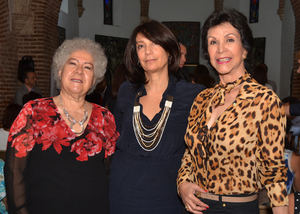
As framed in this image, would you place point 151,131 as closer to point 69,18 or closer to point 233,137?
point 233,137

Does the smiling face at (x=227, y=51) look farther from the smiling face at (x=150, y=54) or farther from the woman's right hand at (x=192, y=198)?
the woman's right hand at (x=192, y=198)

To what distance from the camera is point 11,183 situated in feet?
6.49

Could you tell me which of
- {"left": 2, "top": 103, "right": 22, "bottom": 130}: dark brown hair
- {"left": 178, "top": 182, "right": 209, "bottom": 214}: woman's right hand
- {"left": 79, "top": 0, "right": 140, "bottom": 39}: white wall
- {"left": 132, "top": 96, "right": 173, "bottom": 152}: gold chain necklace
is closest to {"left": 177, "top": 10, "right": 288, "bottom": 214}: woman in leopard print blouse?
{"left": 178, "top": 182, "right": 209, "bottom": 214}: woman's right hand

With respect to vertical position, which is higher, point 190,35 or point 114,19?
point 114,19

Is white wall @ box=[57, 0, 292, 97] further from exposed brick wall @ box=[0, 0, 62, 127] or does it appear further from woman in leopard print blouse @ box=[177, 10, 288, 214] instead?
woman in leopard print blouse @ box=[177, 10, 288, 214]

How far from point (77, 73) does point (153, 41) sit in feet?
1.99

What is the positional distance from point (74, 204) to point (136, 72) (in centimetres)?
113

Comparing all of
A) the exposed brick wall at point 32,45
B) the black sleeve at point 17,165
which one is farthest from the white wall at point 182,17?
the black sleeve at point 17,165

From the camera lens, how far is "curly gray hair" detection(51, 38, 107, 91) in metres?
2.28

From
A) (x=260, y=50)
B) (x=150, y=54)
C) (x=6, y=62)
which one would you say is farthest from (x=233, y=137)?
(x=260, y=50)

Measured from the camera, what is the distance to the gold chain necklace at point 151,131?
2330 mm

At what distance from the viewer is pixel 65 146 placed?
83.1 inches

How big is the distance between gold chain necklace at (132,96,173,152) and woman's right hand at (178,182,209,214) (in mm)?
419

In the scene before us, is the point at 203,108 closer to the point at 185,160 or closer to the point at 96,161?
the point at 185,160
